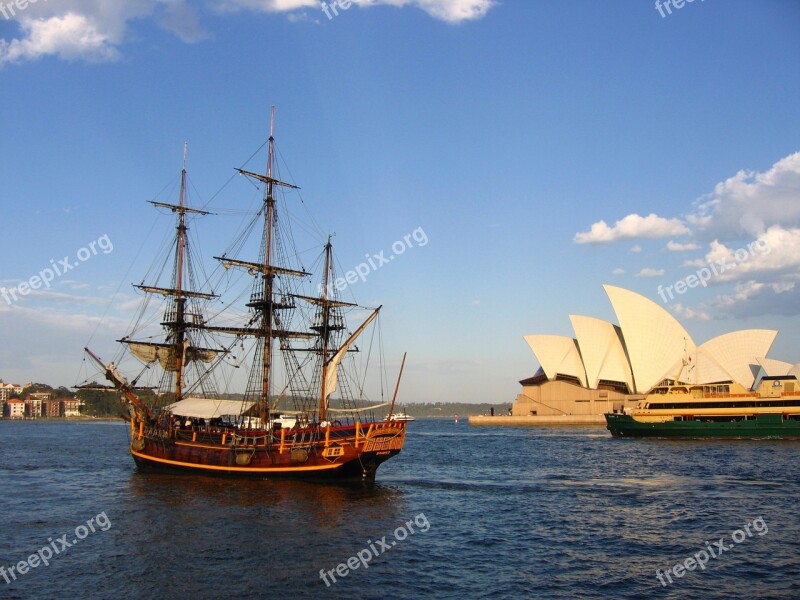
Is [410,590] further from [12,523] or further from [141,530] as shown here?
[12,523]

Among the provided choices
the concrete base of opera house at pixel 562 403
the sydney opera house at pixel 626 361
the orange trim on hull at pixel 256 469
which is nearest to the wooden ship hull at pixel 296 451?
the orange trim on hull at pixel 256 469

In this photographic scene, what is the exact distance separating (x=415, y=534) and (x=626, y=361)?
10417 centimetres

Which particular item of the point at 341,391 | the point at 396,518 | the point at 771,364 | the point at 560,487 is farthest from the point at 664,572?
the point at 771,364

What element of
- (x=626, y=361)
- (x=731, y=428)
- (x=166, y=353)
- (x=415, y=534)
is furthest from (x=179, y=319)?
(x=626, y=361)

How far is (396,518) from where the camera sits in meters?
28.8

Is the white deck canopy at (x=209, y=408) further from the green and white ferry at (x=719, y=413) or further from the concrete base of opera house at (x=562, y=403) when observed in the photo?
the concrete base of opera house at (x=562, y=403)

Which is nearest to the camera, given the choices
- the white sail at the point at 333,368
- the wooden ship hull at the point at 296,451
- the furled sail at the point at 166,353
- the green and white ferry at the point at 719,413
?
the wooden ship hull at the point at 296,451

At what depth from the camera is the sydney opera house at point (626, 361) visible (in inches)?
4193

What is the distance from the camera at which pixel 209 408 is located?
4703cm

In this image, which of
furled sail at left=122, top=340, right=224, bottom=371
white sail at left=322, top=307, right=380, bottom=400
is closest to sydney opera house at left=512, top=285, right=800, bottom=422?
white sail at left=322, top=307, right=380, bottom=400

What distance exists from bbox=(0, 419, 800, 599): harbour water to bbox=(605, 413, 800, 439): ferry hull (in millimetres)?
29495

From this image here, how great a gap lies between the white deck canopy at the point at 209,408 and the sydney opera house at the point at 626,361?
68873 millimetres

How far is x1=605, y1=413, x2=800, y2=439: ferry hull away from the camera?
71.4 m

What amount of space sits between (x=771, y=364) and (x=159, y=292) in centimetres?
9005
